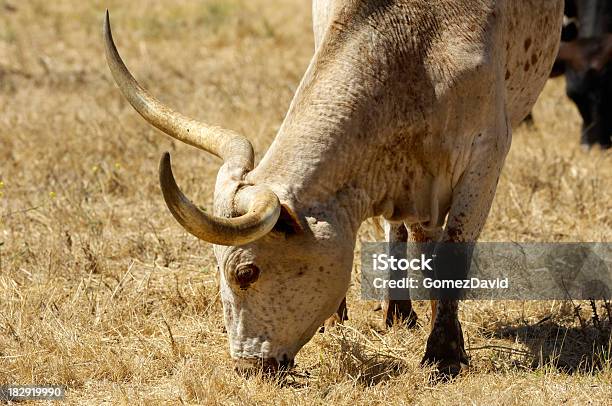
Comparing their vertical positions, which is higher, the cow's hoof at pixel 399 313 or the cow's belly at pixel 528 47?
the cow's belly at pixel 528 47

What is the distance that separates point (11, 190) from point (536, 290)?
11.6 feet

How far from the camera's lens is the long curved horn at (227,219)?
11.7 feet

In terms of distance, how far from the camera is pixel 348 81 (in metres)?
4.33

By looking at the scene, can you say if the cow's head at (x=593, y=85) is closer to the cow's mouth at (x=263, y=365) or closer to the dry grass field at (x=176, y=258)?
the dry grass field at (x=176, y=258)

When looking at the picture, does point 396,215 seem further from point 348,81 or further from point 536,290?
point 536,290

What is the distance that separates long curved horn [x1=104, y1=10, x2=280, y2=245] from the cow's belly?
1.41 meters

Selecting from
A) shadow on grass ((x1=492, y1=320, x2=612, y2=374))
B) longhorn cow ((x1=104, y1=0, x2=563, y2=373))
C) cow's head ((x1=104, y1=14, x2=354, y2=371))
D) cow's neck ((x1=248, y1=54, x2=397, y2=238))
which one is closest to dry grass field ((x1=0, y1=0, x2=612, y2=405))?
shadow on grass ((x1=492, y1=320, x2=612, y2=374))

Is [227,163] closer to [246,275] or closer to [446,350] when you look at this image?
[246,275]

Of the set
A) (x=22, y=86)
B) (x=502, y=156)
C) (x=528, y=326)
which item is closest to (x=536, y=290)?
(x=528, y=326)

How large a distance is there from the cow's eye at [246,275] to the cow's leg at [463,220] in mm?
954

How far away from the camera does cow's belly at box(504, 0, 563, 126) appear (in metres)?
5.03

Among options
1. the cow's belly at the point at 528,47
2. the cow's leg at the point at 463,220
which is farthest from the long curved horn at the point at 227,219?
the cow's belly at the point at 528,47

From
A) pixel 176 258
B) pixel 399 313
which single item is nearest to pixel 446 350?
pixel 399 313

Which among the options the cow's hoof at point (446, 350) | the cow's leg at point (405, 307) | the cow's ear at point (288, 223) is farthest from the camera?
the cow's leg at point (405, 307)
